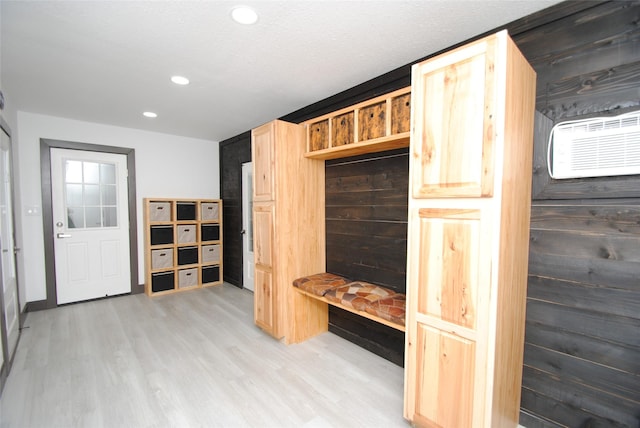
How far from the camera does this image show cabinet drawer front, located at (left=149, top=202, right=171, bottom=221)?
4168mm

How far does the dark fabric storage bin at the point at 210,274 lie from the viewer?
4.65 metres

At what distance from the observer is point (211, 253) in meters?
4.73

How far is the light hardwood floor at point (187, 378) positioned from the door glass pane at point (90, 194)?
4.32 ft

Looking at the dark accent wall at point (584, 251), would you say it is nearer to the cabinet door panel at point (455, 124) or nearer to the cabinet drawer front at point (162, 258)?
the cabinet door panel at point (455, 124)

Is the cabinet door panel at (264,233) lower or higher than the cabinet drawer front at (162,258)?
higher

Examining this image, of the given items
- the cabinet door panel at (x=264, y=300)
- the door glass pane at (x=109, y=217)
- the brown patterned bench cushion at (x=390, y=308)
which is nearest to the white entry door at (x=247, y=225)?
the cabinet door panel at (x=264, y=300)

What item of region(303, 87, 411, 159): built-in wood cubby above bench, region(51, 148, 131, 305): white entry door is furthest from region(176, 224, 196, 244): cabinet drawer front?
region(303, 87, 411, 159): built-in wood cubby above bench

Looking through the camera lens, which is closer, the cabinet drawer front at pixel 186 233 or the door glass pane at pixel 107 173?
the door glass pane at pixel 107 173

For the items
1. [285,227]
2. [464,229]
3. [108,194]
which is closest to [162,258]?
[108,194]

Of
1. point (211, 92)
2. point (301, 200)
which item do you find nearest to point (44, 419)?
point (301, 200)

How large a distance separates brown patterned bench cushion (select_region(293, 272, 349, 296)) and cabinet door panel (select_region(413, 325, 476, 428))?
106cm

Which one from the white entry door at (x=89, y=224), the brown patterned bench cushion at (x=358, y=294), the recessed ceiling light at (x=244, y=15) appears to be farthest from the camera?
the white entry door at (x=89, y=224)

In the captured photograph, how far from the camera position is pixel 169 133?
14.7ft

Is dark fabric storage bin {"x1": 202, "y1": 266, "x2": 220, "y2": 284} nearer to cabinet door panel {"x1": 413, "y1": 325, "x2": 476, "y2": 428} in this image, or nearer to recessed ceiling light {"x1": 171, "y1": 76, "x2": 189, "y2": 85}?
recessed ceiling light {"x1": 171, "y1": 76, "x2": 189, "y2": 85}
